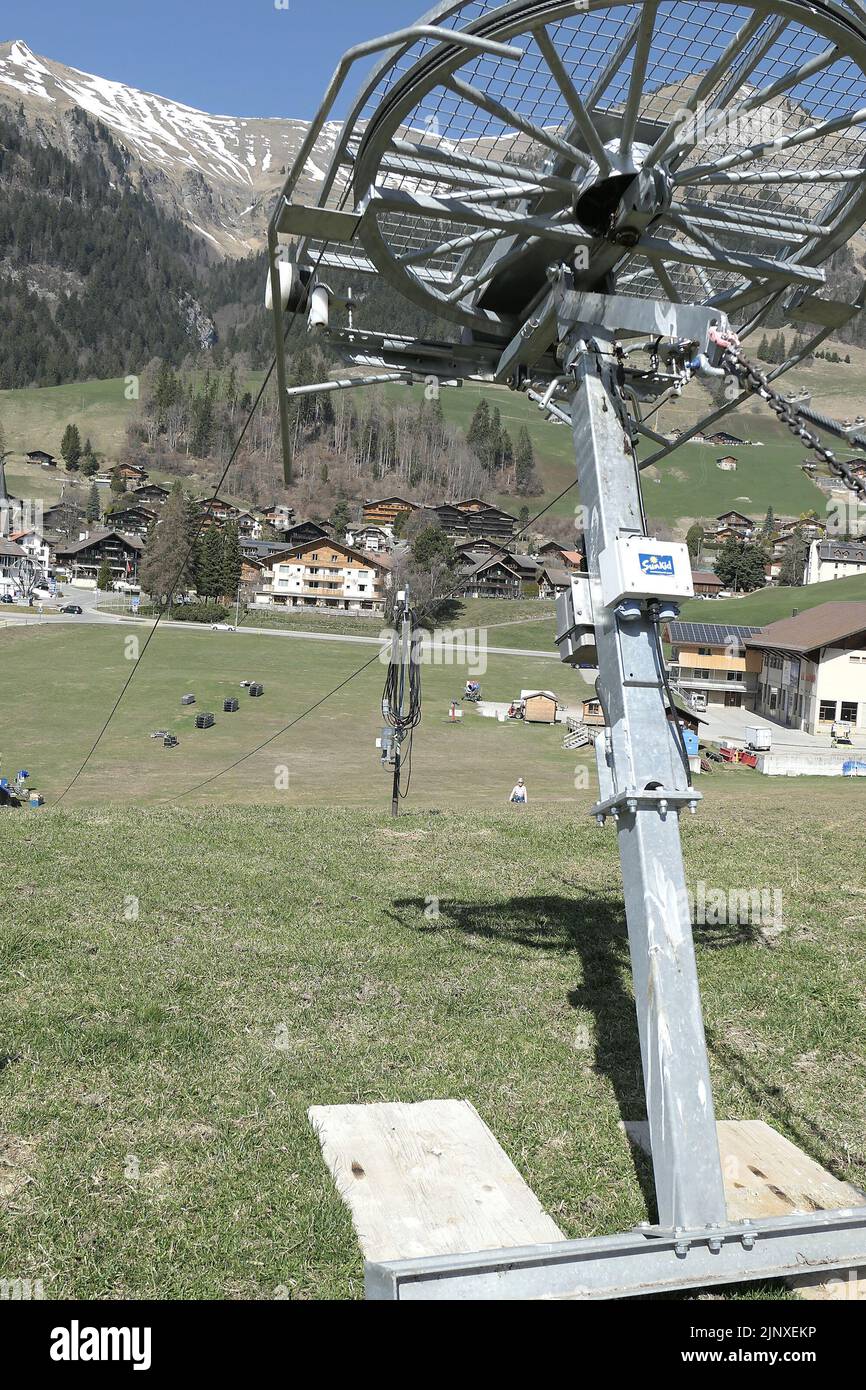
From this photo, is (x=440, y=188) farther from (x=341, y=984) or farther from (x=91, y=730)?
(x=91, y=730)

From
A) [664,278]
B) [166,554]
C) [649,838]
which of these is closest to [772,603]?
[166,554]

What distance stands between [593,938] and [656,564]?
543cm

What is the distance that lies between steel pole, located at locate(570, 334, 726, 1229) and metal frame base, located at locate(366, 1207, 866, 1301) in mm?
134

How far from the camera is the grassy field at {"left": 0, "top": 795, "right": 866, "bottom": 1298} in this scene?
15.1ft

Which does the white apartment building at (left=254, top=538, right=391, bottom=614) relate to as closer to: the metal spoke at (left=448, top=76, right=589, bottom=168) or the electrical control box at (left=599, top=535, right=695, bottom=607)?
the metal spoke at (left=448, top=76, right=589, bottom=168)

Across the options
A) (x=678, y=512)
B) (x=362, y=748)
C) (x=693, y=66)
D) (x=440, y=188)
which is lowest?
(x=362, y=748)

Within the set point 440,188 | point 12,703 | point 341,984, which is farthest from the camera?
point 12,703

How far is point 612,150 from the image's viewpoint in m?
5.47

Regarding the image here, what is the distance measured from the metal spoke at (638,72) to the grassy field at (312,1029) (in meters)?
5.64

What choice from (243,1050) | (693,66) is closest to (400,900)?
(243,1050)

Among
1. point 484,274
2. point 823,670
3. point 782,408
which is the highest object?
point 484,274

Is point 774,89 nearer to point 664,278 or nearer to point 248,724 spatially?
point 664,278

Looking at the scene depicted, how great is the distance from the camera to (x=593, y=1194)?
5.05 metres
